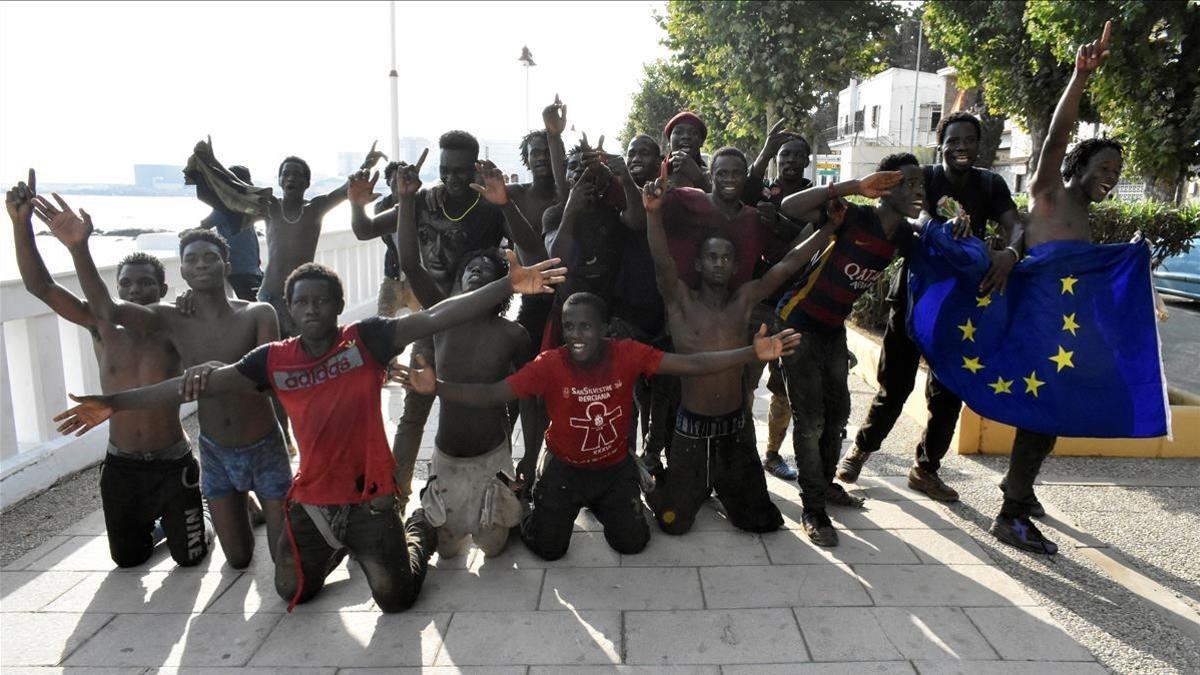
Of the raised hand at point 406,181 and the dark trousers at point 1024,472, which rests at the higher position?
the raised hand at point 406,181

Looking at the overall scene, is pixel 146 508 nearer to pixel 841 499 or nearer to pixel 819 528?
pixel 819 528

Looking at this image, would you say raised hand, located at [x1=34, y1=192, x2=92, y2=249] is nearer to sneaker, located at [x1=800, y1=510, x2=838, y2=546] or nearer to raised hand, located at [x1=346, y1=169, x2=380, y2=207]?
raised hand, located at [x1=346, y1=169, x2=380, y2=207]

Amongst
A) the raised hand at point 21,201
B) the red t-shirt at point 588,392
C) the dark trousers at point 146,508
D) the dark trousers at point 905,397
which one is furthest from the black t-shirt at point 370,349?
the dark trousers at point 905,397

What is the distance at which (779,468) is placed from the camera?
196 inches

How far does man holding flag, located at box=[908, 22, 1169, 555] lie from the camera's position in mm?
3873

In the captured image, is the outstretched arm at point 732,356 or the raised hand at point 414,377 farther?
the outstretched arm at point 732,356

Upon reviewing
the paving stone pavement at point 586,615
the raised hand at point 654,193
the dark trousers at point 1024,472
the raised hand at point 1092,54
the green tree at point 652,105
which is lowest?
the paving stone pavement at point 586,615

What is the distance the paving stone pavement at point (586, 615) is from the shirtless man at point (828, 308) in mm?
383

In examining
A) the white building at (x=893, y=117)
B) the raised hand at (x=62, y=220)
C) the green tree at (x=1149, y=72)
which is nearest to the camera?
the raised hand at (x=62, y=220)

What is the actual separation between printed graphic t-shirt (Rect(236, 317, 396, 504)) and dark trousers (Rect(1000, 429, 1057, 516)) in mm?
3225

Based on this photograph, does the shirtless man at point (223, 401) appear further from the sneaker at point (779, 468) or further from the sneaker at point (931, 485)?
the sneaker at point (931, 485)

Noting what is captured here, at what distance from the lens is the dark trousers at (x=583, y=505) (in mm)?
3771

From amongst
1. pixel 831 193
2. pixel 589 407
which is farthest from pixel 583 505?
pixel 831 193

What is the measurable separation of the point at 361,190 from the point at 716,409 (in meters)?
2.36
